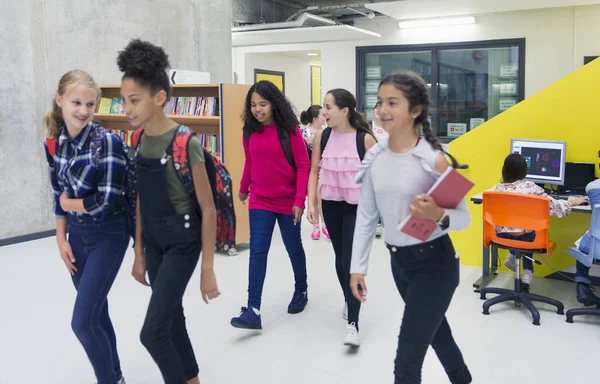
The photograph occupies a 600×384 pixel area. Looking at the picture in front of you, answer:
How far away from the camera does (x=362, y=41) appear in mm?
11797

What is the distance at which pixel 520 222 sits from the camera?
413cm

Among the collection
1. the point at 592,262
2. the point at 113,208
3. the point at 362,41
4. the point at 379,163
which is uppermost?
the point at 362,41

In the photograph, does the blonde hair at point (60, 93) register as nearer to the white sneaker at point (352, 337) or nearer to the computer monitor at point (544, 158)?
the white sneaker at point (352, 337)

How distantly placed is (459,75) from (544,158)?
6747 millimetres

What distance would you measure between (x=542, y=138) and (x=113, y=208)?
3.85 meters

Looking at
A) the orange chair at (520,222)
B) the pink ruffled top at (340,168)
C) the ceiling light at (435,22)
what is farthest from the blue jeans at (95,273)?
the ceiling light at (435,22)

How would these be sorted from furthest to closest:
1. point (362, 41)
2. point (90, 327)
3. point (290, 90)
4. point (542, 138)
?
point (290, 90) < point (362, 41) < point (542, 138) < point (90, 327)

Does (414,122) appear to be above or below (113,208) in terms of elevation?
above

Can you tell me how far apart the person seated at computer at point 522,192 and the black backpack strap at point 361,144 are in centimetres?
134

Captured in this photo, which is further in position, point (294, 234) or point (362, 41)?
point (362, 41)

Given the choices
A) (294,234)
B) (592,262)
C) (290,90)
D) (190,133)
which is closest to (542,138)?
(592,262)

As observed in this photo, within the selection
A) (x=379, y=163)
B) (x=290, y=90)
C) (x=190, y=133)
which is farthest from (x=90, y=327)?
(x=290, y=90)

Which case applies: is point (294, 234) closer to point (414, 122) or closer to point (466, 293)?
point (466, 293)

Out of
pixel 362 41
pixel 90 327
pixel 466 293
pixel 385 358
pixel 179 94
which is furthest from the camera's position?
pixel 362 41
